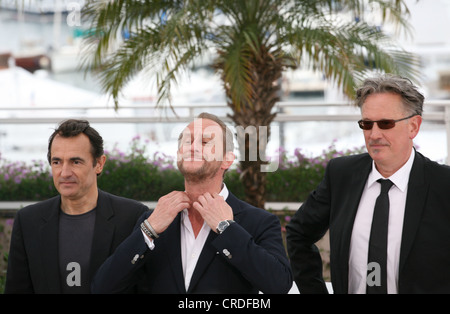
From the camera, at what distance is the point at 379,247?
259 centimetres

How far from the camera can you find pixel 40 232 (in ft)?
9.53

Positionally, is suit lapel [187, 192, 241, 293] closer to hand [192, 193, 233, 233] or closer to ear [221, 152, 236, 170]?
hand [192, 193, 233, 233]

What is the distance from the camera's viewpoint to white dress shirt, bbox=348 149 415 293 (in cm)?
260

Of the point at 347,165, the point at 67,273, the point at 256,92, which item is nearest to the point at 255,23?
the point at 256,92

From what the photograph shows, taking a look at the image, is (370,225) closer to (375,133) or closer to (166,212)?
(375,133)

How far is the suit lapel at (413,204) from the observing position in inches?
99.7

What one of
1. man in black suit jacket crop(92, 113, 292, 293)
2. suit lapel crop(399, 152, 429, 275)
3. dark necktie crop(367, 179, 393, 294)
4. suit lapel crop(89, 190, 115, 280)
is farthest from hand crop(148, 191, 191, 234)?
suit lapel crop(399, 152, 429, 275)

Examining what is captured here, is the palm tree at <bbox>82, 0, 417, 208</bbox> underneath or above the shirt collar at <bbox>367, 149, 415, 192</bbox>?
above

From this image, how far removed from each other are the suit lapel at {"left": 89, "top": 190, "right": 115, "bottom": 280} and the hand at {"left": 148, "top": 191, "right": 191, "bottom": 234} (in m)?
0.38

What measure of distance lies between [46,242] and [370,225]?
1.48 metres

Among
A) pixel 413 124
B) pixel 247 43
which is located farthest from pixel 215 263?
pixel 247 43

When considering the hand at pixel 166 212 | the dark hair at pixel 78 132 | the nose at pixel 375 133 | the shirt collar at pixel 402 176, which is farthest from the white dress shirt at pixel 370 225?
the dark hair at pixel 78 132

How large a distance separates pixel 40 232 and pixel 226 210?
93cm

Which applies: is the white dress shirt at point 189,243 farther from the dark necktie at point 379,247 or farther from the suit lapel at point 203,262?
the dark necktie at point 379,247
